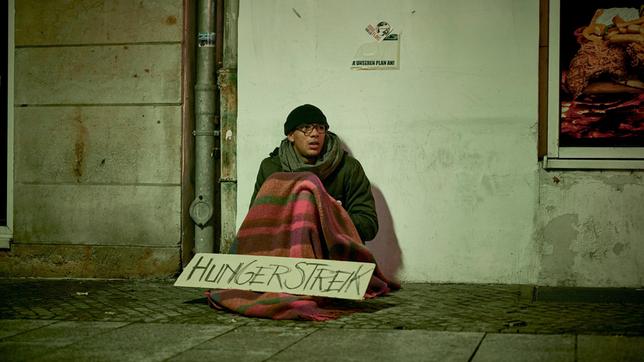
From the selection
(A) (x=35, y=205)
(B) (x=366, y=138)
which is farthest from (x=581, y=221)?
(A) (x=35, y=205)

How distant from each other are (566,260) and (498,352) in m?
2.72

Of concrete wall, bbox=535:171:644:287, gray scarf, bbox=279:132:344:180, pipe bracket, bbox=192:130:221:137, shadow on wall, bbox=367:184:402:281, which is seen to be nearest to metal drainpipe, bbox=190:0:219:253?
pipe bracket, bbox=192:130:221:137

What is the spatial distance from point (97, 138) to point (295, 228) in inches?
96.0

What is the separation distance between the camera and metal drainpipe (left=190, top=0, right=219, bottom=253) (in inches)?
279

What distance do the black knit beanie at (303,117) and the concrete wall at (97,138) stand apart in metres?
1.15

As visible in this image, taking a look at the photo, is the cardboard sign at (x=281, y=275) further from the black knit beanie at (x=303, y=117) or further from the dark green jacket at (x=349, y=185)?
the black knit beanie at (x=303, y=117)

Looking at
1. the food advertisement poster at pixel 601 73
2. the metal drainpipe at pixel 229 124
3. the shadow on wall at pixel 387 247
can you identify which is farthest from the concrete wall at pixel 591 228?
the metal drainpipe at pixel 229 124

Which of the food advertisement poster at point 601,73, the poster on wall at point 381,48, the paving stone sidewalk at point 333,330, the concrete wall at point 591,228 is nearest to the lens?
the paving stone sidewalk at point 333,330

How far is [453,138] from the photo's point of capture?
6719 mm

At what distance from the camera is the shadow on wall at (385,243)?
22.3 feet

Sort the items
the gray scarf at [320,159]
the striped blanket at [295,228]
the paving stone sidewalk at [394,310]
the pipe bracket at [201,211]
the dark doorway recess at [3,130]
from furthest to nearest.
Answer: the dark doorway recess at [3,130] → the pipe bracket at [201,211] → the gray scarf at [320,159] → the striped blanket at [295,228] → the paving stone sidewalk at [394,310]

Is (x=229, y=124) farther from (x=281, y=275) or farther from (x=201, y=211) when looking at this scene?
(x=281, y=275)

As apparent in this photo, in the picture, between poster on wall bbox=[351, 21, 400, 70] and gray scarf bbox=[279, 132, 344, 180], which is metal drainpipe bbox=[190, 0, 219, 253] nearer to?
gray scarf bbox=[279, 132, 344, 180]

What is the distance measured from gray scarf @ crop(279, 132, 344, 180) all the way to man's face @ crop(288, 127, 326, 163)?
39mm
